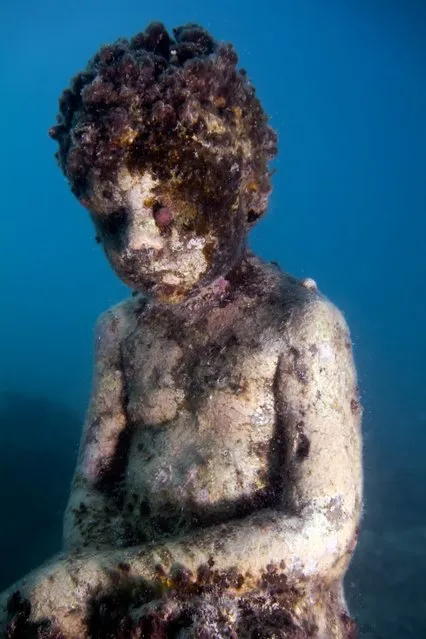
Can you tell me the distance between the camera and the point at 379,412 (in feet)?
79.2

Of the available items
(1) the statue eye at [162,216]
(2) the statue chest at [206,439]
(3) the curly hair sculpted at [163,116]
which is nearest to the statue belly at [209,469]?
(2) the statue chest at [206,439]

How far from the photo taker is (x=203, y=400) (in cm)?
309

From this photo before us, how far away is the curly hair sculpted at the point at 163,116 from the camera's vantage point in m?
2.56

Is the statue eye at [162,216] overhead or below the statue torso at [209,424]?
overhead

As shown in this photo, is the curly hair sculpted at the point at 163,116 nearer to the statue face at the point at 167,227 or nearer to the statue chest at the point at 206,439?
the statue face at the point at 167,227

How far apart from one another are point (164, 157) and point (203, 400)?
1.47 m

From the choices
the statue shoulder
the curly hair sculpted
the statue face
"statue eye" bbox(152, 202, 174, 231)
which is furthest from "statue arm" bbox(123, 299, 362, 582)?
the statue shoulder

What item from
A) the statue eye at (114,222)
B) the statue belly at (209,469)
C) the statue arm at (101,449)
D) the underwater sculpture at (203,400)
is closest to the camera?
the underwater sculpture at (203,400)

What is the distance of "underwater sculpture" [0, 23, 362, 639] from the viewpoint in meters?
2.27

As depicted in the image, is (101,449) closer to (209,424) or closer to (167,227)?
(209,424)

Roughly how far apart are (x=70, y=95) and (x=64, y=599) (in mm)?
2749

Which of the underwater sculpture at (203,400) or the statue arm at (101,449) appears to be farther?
the statue arm at (101,449)

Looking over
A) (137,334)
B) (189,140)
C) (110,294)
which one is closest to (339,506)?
(137,334)

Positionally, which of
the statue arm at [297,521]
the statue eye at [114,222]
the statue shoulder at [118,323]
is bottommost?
the statue arm at [297,521]
